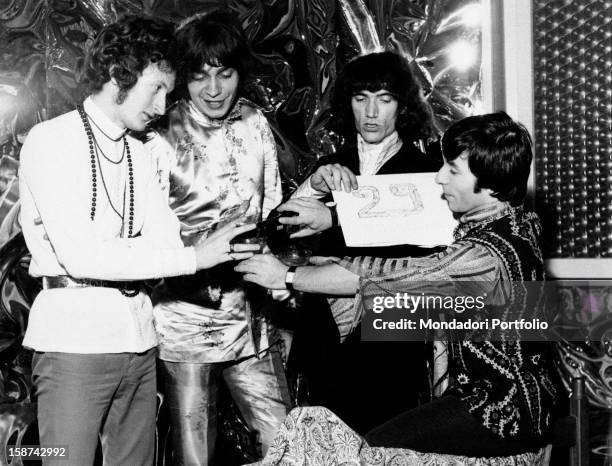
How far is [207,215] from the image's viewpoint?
260cm

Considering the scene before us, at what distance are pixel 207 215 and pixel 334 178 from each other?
43 centimetres

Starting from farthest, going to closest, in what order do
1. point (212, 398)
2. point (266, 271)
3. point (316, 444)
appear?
point (212, 398) < point (266, 271) < point (316, 444)

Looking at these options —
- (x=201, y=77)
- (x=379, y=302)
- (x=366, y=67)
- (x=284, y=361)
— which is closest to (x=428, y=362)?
(x=284, y=361)

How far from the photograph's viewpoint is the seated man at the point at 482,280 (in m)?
1.89

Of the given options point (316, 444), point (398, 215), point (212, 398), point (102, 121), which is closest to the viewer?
point (316, 444)

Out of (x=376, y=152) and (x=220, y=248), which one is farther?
(x=376, y=152)

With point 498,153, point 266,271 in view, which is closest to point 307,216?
point 266,271

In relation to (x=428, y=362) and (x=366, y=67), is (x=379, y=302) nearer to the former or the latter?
(x=428, y=362)

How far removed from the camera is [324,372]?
9.12 feet

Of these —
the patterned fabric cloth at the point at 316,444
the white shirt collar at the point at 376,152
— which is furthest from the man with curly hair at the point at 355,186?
the patterned fabric cloth at the point at 316,444

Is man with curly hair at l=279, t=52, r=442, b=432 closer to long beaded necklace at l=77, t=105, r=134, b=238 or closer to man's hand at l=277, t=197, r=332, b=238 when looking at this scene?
man's hand at l=277, t=197, r=332, b=238

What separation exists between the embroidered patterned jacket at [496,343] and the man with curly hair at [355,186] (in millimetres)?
586

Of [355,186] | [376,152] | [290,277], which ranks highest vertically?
[376,152]

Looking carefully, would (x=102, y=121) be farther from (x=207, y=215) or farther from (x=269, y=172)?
(x=269, y=172)
